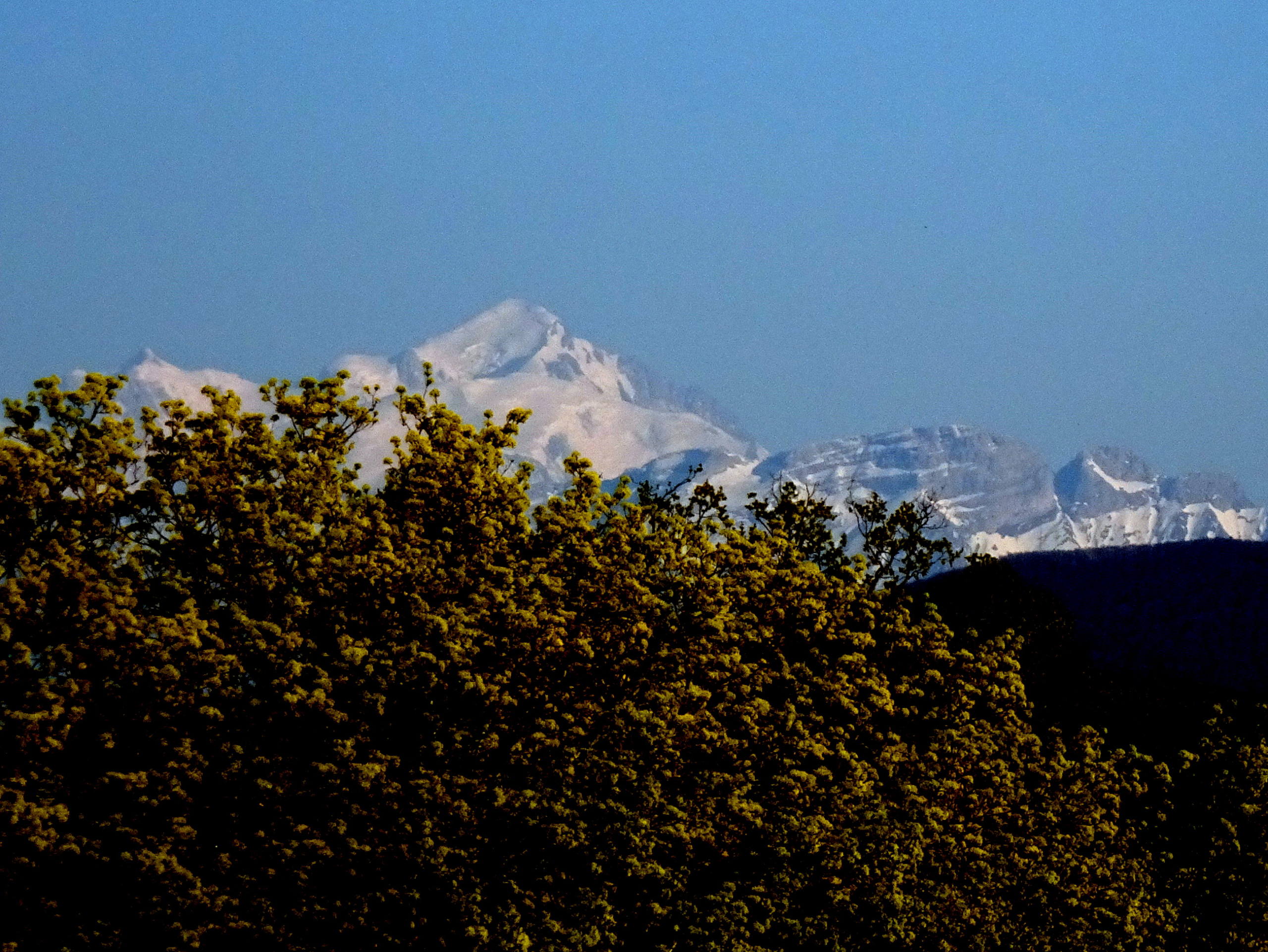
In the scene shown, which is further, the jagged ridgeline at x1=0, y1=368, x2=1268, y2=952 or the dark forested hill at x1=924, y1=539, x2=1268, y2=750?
the dark forested hill at x1=924, y1=539, x2=1268, y2=750

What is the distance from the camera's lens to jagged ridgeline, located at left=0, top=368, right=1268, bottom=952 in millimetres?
20500

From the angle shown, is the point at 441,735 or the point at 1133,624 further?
the point at 1133,624

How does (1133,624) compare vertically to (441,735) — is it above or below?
above

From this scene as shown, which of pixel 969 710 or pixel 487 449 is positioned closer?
pixel 487 449

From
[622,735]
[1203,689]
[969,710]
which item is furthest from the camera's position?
[1203,689]

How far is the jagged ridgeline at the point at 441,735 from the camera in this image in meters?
20.5

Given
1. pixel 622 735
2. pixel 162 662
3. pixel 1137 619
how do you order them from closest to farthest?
pixel 162 662 → pixel 622 735 → pixel 1137 619

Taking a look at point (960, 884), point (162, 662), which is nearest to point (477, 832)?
point (162, 662)

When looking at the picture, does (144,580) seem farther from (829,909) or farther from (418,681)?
(829,909)

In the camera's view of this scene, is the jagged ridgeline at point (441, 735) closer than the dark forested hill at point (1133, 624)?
Yes

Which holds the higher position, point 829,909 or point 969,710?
point 969,710

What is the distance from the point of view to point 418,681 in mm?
21781

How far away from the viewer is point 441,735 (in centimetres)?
2200

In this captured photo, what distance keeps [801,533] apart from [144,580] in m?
25.2
